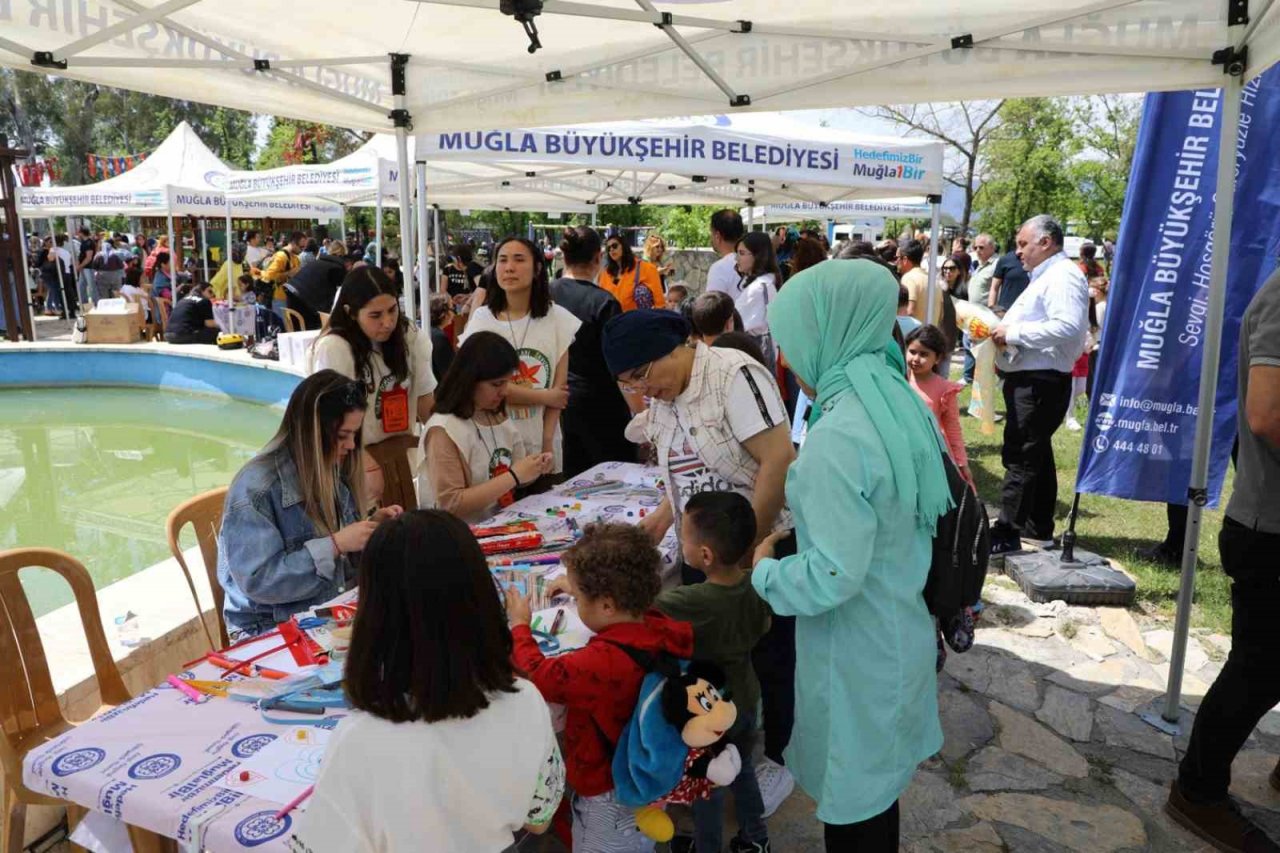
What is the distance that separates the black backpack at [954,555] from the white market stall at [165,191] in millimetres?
13114

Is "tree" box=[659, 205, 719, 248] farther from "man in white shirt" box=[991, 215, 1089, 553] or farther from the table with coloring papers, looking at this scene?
the table with coloring papers

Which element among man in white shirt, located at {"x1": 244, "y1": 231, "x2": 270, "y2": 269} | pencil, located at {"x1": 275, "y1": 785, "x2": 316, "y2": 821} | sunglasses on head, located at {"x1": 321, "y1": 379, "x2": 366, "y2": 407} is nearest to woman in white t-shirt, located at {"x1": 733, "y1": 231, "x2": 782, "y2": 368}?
sunglasses on head, located at {"x1": 321, "y1": 379, "x2": 366, "y2": 407}

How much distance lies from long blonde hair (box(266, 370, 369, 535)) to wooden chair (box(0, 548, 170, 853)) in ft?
1.99

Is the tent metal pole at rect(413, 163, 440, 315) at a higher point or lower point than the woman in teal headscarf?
higher

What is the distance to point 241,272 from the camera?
1595 cm

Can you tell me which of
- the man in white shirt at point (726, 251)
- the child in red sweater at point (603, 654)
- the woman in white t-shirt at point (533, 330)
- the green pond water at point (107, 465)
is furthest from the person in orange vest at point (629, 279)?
the child in red sweater at point (603, 654)

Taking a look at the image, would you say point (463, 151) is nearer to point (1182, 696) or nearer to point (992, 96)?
point (992, 96)

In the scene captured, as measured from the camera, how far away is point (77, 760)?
1.65 m

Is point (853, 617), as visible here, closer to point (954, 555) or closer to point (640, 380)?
point (954, 555)

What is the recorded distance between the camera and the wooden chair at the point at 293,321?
1143cm

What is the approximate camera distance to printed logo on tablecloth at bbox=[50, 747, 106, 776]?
5.34ft

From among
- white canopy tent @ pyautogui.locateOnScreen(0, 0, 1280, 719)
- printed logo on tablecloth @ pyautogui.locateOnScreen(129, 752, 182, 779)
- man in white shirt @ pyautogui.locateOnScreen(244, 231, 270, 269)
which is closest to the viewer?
printed logo on tablecloth @ pyautogui.locateOnScreen(129, 752, 182, 779)

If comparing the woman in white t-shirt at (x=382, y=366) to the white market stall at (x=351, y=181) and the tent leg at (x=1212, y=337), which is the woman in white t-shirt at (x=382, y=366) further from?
the white market stall at (x=351, y=181)

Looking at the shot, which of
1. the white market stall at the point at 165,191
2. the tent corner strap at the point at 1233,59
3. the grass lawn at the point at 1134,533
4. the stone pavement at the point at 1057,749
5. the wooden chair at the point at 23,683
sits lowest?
the stone pavement at the point at 1057,749
